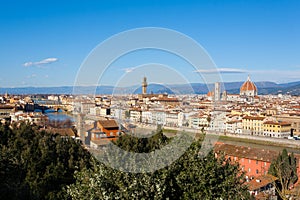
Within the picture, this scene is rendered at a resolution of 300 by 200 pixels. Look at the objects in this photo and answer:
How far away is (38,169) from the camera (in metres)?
5.71

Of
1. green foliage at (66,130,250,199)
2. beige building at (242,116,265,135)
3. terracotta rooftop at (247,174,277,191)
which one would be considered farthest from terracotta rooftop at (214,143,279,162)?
beige building at (242,116,265,135)

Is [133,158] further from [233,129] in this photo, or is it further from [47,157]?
[233,129]

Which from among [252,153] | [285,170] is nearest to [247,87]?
[252,153]

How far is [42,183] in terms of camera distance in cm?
481

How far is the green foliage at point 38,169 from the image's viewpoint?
4.11m

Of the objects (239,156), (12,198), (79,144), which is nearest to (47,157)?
(79,144)

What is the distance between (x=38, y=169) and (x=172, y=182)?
3.81 m

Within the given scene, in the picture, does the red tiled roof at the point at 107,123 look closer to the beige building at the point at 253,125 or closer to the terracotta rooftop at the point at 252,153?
the terracotta rooftop at the point at 252,153

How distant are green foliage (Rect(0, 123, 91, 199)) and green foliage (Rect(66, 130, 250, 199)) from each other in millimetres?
969

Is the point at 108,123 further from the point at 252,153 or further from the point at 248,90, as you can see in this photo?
the point at 248,90

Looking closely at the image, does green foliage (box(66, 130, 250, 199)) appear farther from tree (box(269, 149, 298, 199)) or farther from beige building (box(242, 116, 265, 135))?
beige building (box(242, 116, 265, 135))

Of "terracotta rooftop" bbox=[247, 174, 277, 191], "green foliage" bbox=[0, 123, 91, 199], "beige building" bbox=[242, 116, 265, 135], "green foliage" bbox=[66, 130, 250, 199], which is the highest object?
"green foliage" bbox=[66, 130, 250, 199]

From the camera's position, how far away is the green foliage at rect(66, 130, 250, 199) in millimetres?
2273

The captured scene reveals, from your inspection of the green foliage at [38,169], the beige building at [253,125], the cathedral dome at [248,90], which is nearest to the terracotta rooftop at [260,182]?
the green foliage at [38,169]
